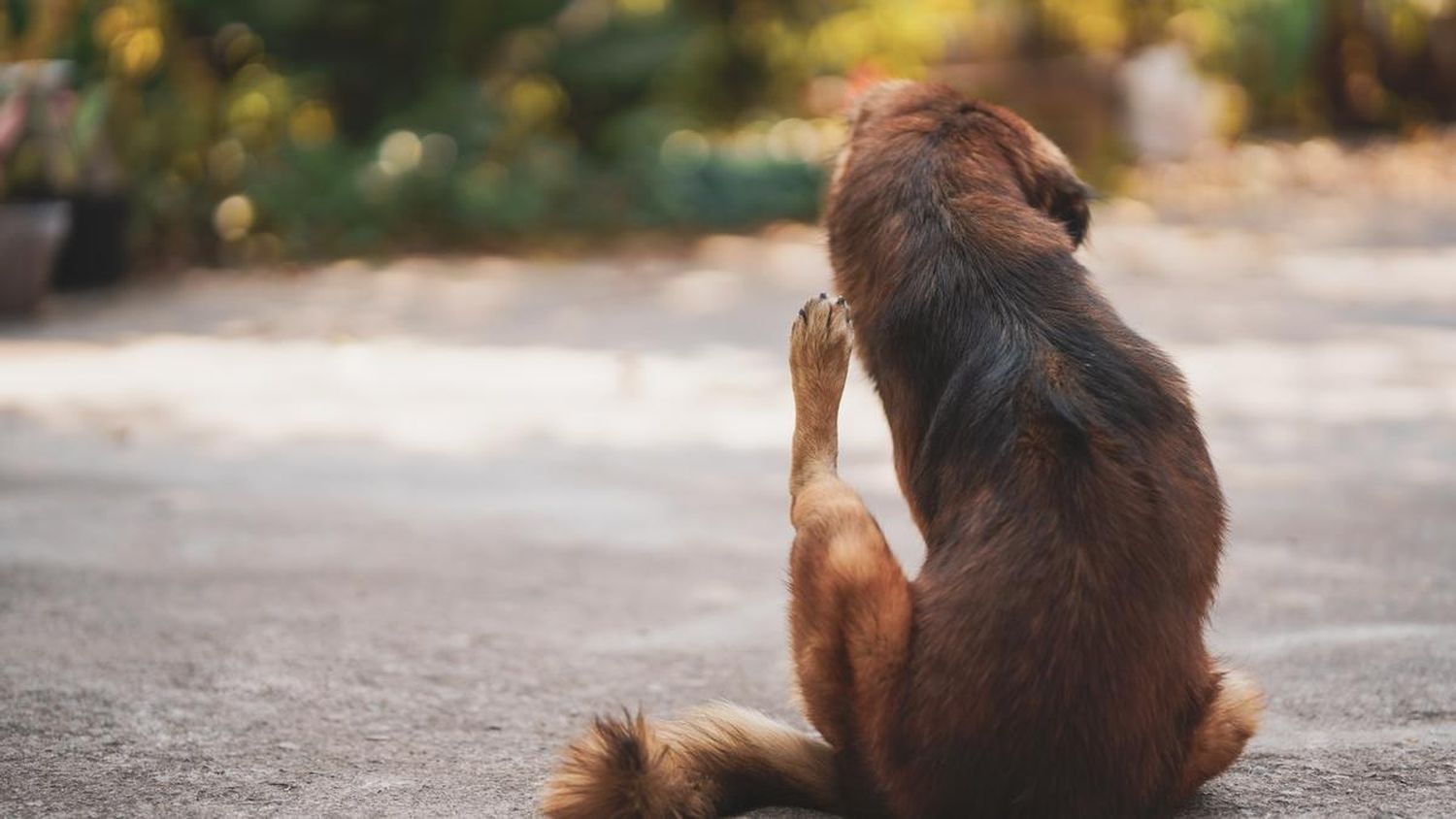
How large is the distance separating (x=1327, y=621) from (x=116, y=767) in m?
2.86

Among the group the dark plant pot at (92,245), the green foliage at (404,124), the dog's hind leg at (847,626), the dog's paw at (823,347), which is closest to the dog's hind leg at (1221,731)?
the dog's hind leg at (847,626)

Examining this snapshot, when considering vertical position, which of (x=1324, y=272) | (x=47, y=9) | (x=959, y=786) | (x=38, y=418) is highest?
(x=47, y=9)

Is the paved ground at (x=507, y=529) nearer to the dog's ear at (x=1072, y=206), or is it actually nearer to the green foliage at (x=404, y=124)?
the dog's ear at (x=1072, y=206)

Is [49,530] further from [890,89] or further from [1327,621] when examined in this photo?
[1327,621]

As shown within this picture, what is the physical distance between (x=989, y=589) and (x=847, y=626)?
0.25 meters

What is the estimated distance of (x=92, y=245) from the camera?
10.1 m

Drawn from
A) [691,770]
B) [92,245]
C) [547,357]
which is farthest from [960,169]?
[92,245]

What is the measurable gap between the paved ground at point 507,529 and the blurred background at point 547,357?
0.02 m

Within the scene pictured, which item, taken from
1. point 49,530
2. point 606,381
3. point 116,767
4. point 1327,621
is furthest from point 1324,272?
point 116,767

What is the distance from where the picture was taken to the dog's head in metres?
3.17

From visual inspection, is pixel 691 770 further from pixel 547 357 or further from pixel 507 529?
pixel 547 357

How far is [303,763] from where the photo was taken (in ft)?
10.6

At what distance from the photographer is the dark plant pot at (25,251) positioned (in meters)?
9.00

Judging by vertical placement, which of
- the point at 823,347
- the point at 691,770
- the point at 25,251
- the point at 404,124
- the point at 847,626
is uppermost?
the point at 404,124
